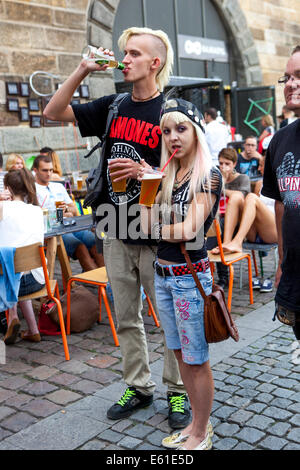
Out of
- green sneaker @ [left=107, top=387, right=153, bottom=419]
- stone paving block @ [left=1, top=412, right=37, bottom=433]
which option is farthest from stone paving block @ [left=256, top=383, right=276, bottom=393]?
stone paving block @ [left=1, top=412, right=37, bottom=433]

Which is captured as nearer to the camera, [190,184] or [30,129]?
[190,184]

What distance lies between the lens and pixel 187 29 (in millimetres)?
12664

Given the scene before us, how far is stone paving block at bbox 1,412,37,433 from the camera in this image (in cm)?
290

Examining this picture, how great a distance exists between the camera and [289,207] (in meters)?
2.14

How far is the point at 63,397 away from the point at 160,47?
2.18 metres

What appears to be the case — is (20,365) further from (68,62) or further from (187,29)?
(187,29)

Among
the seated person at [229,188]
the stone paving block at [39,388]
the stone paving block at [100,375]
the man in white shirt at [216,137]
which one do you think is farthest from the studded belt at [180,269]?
the man in white shirt at [216,137]

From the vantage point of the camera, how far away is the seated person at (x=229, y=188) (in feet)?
17.7

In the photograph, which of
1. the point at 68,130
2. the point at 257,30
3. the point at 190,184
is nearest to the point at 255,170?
the point at 68,130

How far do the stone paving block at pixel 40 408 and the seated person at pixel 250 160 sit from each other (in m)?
5.61

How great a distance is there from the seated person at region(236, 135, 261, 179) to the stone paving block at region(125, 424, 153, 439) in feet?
18.8

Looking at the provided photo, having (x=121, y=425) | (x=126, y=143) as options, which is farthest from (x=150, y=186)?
(x=121, y=425)

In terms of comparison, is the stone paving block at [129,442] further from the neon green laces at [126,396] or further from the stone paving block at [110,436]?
the neon green laces at [126,396]
